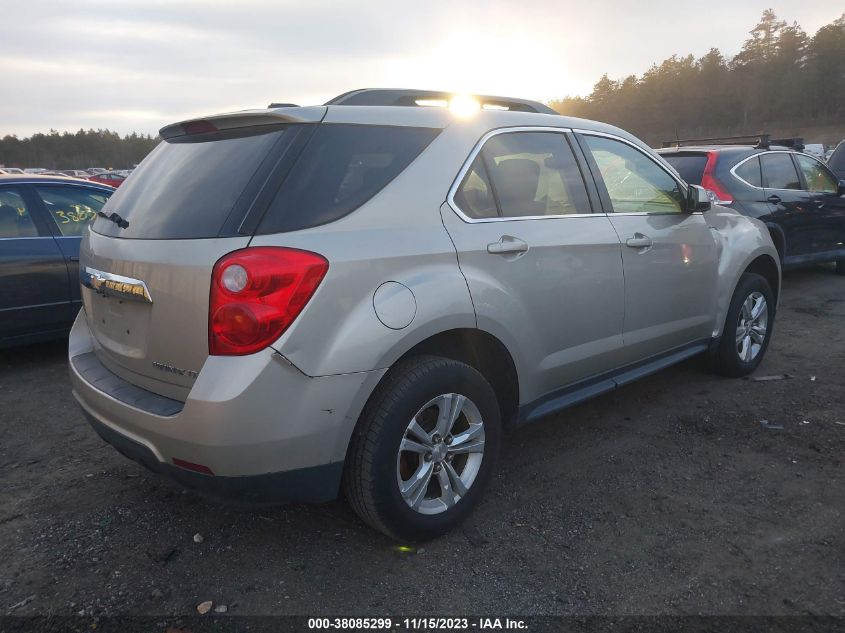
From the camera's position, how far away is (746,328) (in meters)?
4.71

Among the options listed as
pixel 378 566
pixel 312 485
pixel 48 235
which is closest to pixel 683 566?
pixel 378 566

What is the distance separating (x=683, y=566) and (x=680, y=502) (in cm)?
53

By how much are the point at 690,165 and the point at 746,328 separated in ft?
9.32

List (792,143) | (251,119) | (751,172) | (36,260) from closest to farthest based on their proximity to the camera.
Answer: (251,119) < (36,260) < (751,172) < (792,143)

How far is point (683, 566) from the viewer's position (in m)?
2.54

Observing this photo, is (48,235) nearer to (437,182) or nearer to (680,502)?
(437,182)

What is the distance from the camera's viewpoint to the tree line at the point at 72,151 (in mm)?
67250

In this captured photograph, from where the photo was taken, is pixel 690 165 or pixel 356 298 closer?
pixel 356 298

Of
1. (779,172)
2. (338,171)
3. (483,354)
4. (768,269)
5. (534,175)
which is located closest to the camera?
(338,171)

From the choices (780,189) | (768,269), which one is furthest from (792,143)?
(768,269)

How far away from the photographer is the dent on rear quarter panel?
4.32 metres

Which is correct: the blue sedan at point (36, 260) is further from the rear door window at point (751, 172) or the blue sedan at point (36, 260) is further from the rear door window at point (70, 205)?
the rear door window at point (751, 172)

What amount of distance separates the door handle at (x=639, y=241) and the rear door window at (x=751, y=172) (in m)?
3.99

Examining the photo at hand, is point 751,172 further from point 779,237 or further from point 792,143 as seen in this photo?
point 792,143
